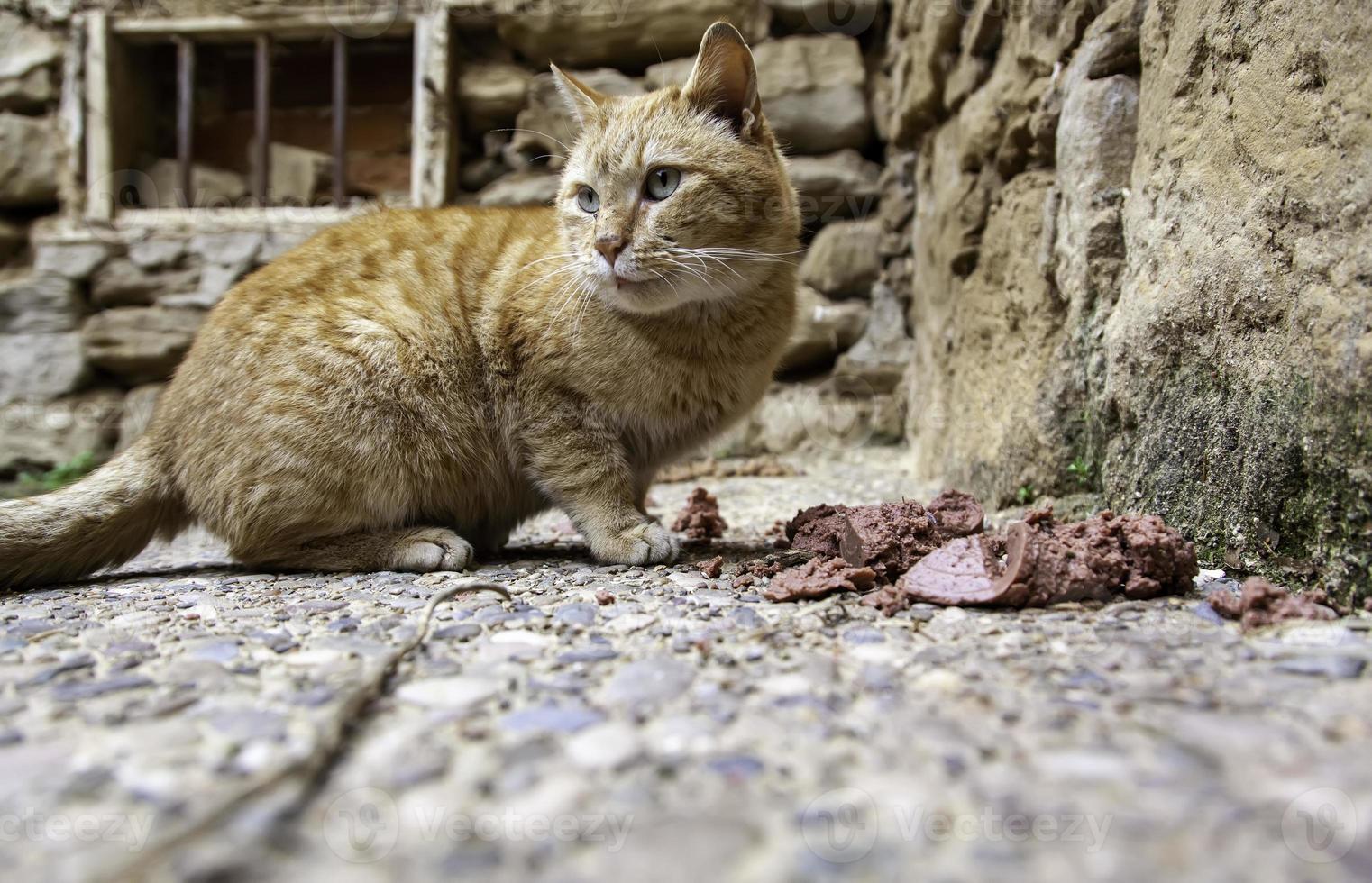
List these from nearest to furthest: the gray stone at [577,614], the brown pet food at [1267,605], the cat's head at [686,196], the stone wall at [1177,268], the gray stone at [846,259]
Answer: the brown pet food at [1267,605] < the stone wall at [1177,268] < the gray stone at [577,614] < the cat's head at [686,196] < the gray stone at [846,259]

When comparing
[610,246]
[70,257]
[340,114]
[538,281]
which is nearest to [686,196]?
[610,246]

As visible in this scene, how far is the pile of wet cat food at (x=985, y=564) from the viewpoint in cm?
166

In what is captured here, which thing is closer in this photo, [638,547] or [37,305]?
[638,547]

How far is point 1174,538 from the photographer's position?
169 cm

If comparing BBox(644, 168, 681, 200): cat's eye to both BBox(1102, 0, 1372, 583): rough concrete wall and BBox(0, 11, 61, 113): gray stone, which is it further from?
BBox(0, 11, 61, 113): gray stone

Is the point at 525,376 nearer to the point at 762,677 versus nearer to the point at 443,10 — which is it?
the point at 762,677

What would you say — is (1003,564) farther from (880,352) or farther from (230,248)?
(230,248)

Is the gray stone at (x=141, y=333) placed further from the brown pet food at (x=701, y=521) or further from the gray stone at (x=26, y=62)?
the brown pet food at (x=701, y=521)

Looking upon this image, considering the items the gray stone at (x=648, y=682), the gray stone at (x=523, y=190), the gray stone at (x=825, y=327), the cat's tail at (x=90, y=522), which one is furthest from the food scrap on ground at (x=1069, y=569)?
the gray stone at (x=523, y=190)

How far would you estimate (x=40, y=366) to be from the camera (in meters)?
5.11

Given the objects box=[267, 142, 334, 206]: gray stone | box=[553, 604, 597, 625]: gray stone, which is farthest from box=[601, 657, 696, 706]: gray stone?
box=[267, 142, 334, 206]: gray stone
